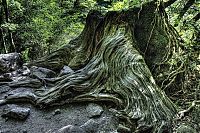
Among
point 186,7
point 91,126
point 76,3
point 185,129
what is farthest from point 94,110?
point 76,3

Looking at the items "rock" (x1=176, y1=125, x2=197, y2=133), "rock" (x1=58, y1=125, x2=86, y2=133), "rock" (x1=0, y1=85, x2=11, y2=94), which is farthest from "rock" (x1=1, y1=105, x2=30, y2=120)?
"rock" (x1=176, y1=125, x2=197, y2=133)

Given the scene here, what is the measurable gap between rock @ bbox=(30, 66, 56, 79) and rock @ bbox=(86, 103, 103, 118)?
6.48 feet

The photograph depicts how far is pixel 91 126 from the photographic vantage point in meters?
5.20

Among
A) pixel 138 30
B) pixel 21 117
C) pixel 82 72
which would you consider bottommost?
pixel 21 117

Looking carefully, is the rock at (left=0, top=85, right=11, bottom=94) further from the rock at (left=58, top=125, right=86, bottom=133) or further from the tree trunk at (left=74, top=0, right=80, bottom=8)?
the tree trunk at (left=74, top=0, right=80, bottom=8)

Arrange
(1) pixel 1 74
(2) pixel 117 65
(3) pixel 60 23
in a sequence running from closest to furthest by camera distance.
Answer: (2) pixel 117 65, (1) pixel 1 74, (3) pixel 60 23

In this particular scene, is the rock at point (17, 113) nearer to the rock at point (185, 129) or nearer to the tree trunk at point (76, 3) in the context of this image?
the rock at point (185, 129)

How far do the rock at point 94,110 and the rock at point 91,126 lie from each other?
0.75ft

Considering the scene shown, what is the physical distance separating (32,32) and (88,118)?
6.99 metres

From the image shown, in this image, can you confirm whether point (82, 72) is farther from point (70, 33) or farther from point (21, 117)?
point (70, 33)

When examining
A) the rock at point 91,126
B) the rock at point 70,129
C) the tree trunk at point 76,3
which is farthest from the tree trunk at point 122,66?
the tree trunk at point 76,3

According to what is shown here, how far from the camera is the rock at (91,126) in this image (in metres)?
5.11

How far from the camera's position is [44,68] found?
26.5 ft

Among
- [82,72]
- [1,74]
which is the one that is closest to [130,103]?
[82,72]
